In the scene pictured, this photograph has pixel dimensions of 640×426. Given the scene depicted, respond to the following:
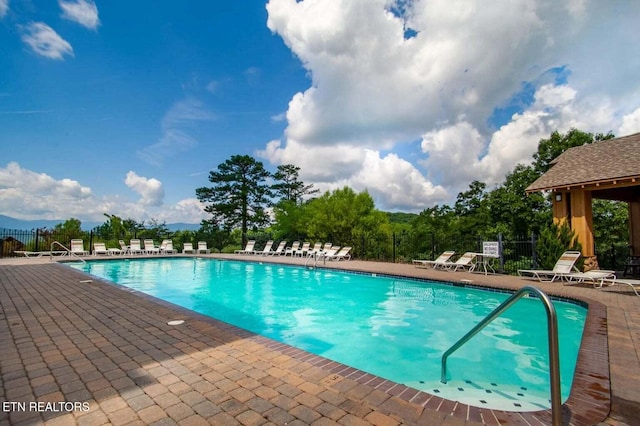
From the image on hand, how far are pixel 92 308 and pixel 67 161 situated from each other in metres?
18.4

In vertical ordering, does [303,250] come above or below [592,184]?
below

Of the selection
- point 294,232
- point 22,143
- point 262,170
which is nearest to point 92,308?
point 294,232

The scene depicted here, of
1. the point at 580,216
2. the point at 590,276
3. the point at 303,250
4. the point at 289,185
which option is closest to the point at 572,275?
the point at 590,276

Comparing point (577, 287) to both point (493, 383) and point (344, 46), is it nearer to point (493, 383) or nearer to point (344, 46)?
point (493, 383)

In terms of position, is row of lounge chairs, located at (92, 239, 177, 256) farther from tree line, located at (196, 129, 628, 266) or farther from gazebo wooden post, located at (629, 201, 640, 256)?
gazebo wooden post, located at (629, 201, 640, 256)

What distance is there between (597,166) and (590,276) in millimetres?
4991

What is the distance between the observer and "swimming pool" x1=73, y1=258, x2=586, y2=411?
3.91 m

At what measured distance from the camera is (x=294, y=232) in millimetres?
21281

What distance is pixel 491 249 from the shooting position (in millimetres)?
10195

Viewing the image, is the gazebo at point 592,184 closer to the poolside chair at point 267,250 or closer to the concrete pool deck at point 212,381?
the concrete pool deck at point 212,381

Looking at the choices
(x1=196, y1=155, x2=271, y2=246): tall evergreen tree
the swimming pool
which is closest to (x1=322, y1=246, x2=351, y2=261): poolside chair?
the swimming pool

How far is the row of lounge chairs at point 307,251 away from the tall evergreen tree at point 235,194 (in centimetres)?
772

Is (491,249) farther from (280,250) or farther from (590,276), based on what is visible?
(280,250)

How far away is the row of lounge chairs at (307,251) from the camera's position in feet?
50.0
